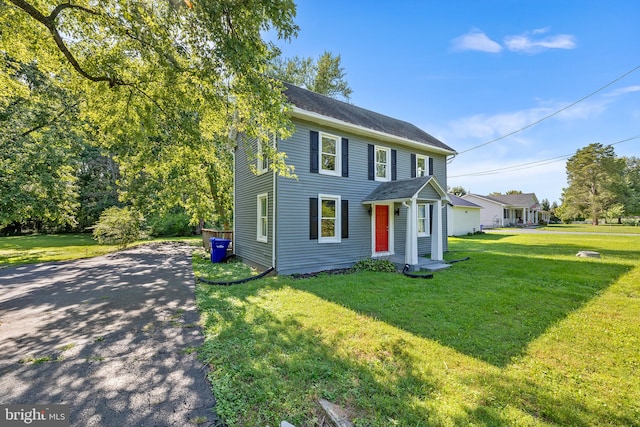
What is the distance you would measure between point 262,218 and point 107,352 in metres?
6.32

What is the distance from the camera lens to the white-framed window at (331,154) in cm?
934

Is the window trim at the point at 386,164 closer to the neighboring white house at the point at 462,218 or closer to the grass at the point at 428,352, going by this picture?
the grass at the point at 428,352

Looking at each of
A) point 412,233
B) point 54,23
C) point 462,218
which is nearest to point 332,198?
point 412,233

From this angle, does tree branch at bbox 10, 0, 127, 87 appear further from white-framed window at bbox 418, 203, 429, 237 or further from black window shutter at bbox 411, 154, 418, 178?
white-framed window at bbox 418, 203, 429, 237

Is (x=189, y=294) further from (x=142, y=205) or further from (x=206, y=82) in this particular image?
(x=142, y=205)

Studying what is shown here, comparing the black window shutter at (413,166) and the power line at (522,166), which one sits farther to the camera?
the power line at (522,166)

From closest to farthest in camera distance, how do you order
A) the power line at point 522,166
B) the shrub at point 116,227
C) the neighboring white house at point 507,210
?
1. the shrub at point 116,227
2. the power line at point 522,166
3. the neighboring white house at point 507,210

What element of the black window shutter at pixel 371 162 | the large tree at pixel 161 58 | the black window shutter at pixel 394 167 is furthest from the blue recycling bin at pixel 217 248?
the black window shutter at pixel 394 167

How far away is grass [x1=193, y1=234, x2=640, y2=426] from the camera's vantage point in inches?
→ 96.6

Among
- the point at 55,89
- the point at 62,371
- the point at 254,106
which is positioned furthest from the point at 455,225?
the point at 55,89

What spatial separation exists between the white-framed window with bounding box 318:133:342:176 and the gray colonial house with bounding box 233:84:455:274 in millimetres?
36

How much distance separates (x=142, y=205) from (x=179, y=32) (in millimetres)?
15526

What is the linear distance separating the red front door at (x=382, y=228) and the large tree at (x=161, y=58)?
5181 millimetres

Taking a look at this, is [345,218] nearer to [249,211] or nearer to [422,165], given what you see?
[249,211]
